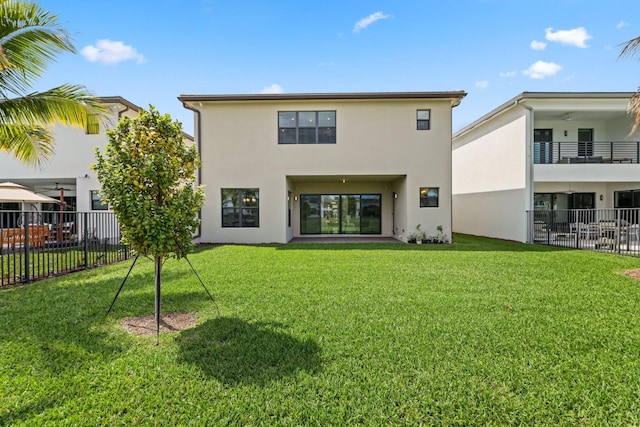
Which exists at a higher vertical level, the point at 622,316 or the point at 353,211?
the point at 353,211

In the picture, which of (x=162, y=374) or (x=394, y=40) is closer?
(x=162, y=374)

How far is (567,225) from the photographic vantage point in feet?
45.8

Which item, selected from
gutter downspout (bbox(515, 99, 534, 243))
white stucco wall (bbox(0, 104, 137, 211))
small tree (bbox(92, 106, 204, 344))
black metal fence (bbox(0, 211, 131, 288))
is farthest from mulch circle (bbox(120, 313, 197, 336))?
gutter downspout (bbox(515, 99, 534, 243))

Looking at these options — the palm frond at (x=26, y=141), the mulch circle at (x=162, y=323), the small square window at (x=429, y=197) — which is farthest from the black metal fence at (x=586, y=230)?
the palm frond at (x=26, y=141)

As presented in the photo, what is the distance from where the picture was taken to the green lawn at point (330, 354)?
2726 millimetres

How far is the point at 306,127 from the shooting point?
47.3 feet

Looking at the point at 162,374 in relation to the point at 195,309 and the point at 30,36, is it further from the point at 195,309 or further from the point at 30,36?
the point at 30,36

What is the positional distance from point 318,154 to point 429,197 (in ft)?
17.9

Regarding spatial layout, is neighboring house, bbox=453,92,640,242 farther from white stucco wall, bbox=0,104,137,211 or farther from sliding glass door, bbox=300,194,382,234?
white stucco wall, bbox=0,104,137,211

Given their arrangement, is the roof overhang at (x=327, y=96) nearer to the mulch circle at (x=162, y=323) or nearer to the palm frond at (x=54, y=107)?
the palm frond at (x=54, y=107)

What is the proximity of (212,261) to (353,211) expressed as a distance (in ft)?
32.5

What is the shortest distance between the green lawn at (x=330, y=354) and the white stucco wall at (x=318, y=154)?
7418 millimetres

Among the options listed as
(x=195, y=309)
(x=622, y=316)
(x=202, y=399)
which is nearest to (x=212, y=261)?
(x=195, y=309)

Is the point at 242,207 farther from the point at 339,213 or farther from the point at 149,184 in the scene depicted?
the point at 149,184
